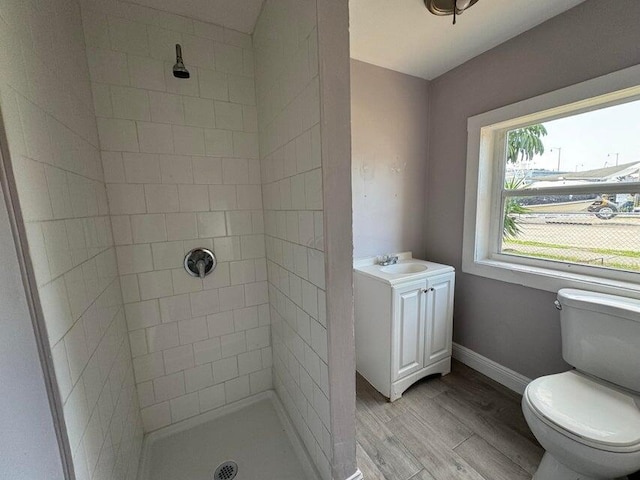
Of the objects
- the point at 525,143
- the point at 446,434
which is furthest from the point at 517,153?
the point at 446,434

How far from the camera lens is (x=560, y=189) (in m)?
1.57

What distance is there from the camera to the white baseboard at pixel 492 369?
1.72 m

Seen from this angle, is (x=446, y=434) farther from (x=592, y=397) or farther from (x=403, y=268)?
(x=403, y=268)

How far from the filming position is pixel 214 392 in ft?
5.05

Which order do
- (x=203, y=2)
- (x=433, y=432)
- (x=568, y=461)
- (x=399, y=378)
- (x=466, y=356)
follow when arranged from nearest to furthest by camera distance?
(x=568, y=461)
(x=203, y=2)
(x=433, y=432)
(x=399, y=378)
(x=466, y=356)

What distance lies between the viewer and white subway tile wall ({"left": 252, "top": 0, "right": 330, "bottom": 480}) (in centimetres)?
93

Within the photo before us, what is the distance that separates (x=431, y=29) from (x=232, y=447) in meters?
2.59

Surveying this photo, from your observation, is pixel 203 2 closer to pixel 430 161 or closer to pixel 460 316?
pixel 430 161

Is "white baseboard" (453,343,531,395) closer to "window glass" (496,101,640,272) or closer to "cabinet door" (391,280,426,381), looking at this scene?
"cabinet door" (391,280,426,381)

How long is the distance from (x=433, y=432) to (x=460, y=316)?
91cm

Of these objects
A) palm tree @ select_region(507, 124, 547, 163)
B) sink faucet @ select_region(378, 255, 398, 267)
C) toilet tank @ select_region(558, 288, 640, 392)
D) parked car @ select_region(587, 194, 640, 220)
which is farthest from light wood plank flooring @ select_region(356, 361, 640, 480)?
palm tree @ select_region(507, 124, 547, 163)

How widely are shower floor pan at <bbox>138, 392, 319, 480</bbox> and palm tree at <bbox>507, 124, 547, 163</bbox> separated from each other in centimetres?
222

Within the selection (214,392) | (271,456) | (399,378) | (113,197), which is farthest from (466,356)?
(113,197)

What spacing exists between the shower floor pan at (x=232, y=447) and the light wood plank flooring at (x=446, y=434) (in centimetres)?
38
